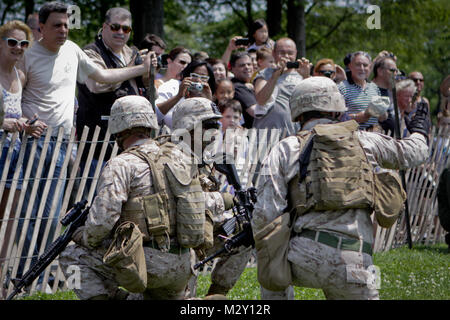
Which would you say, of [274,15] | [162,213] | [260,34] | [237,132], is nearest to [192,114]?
[162,213]

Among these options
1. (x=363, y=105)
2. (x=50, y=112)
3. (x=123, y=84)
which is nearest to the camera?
(x=50, y=112)

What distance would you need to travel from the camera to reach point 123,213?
559 cm

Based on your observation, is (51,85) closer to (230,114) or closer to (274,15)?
(230,114)

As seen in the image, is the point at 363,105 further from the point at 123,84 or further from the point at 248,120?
the point at 123,84

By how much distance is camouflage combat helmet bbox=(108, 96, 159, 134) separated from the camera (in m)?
Answer: 5.76

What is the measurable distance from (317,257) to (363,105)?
4.92 m

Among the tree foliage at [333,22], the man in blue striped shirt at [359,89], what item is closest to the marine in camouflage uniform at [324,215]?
the man in blue striped shirt at [359,89]

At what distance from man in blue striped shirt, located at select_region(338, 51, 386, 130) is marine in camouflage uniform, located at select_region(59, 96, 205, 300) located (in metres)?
4.31

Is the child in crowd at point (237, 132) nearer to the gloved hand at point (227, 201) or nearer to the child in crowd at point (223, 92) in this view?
the child in crowd at point (223, 92)

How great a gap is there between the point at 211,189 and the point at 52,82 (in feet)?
6.72

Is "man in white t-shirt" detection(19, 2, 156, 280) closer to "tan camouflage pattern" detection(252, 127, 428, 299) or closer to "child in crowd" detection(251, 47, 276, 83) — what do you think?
"tan camouflage pattern" detection(252, 127, 428, 299)

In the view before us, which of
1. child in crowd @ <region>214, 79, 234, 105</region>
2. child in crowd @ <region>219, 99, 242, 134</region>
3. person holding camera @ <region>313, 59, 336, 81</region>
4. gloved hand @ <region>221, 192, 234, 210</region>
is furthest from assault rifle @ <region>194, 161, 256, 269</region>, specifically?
person holding camera @ <region>313, 59, 336, 81</region>

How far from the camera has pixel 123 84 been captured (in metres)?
8.10
